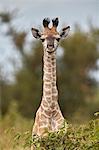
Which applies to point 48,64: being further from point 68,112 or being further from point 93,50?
point 93,50

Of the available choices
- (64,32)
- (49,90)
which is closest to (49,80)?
(49,90)

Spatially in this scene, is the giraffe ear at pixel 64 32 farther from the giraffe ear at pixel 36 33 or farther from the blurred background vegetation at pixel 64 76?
the blurred background vegetation at pixel 64 76

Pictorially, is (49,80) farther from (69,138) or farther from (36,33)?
(69,138)

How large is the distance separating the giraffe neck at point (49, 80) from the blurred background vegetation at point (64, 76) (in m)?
21.2

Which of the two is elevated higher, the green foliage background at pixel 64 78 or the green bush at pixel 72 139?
the green foliage background at pixel 64 78

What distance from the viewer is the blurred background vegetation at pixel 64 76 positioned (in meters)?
34.9

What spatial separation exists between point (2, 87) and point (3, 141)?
25.7 metres

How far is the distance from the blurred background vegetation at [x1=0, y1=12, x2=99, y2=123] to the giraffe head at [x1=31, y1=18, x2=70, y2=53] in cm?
2101

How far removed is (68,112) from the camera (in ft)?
111

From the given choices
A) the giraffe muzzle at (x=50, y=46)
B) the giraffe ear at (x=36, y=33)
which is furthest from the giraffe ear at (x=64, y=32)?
the giraffe muzzle at (x=50, y=46)

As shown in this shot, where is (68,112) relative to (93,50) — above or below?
below

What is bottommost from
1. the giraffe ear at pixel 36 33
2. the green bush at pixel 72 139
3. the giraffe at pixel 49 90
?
the green bush at pixel 72 139

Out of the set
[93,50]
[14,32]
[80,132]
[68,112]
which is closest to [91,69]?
[93,50]

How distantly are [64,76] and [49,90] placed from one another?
26.6 m
